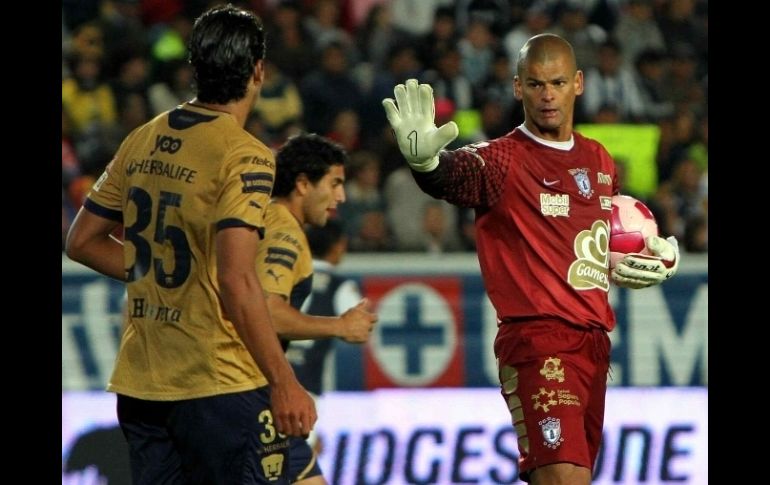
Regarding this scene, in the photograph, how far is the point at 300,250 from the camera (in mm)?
6469

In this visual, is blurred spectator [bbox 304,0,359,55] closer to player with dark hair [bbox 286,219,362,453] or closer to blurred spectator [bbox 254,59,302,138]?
blurred spectator [bbox 254,59,302,138]

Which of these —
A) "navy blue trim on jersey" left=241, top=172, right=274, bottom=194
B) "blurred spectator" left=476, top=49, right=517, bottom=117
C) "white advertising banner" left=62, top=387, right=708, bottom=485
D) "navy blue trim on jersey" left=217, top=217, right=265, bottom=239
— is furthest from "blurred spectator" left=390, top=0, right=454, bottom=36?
"navy blue trim on jersey" left=217, top=217, right=265, bottom=239

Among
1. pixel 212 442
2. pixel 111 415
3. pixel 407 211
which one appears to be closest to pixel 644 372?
pixel 407 211

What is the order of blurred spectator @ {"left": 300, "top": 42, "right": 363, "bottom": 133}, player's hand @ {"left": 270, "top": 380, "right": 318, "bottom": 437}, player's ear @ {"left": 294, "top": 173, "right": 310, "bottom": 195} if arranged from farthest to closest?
blurred spectator @ {"left": 300, "top": 42, "right": 363, "bottom": 133} < player's ear @ {"left": 294, "top": 173, "right": 310, "bottom": 195} < player's hand @ {"left": 270, "top": 380, "right": 318, "bottom": 437}

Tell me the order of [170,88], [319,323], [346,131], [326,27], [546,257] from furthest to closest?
[326,27], [170,88], [346,131], [319,323], [546,257]

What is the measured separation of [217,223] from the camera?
464 centimetres

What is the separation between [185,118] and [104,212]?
516 mm

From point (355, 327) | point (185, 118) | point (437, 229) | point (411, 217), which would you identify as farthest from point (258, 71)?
point (411, 217)

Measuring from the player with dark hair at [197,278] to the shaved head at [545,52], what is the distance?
5.61ft

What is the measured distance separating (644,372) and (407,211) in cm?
249

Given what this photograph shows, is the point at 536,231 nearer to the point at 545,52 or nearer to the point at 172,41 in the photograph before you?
the point at 545,52

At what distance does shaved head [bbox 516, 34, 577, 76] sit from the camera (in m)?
6.19

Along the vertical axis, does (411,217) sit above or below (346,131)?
below

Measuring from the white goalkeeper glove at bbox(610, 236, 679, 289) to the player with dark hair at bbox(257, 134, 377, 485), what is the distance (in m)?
1.12
